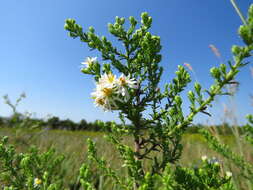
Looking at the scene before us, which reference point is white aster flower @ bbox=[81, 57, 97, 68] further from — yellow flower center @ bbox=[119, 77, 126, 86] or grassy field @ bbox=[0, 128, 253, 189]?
grassy field @ bbox=[0, 128, 253, 189]

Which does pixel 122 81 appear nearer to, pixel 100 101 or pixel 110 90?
pixel 110 90

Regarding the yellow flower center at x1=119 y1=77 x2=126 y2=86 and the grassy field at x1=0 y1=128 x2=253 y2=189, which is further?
the grassy field at x1=0 y1=128 x2=253 y2=189

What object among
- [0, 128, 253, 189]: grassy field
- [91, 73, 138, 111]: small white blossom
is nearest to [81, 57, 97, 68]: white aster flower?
[91, 73, 138, 111]: small white blossom

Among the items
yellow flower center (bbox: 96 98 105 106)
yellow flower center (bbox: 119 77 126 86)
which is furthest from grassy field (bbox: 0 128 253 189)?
Answer: yellow flower center (bbox: 119 77 126 86)

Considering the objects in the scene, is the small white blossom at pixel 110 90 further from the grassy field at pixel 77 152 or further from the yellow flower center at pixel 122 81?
the grassy field at pixel 77 152

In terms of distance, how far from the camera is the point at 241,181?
12.2 feet

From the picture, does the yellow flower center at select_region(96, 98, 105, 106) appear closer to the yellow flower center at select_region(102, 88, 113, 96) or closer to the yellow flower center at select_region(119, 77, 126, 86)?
the yellow flower center at select_region(102, 88, 113, 96)

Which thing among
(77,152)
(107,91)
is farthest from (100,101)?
(77,152)

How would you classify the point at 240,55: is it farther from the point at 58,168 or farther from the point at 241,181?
the point at 58,168

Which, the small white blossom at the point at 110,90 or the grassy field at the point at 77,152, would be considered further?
the grassy field at the point at 77,152

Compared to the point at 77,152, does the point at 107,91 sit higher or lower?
higher

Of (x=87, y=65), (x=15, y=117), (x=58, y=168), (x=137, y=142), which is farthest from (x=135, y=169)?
(x=15, y=117)

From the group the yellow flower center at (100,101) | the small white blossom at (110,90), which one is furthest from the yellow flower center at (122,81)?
the yellow flower center at (100,101)

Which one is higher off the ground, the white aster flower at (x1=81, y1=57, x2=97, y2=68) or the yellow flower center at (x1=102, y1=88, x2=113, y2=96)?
the white aster flower at (x1=81, y1=57, x2=97, y2=68)
